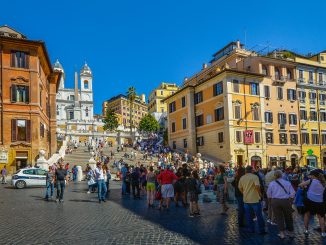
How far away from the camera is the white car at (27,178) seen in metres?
24.1

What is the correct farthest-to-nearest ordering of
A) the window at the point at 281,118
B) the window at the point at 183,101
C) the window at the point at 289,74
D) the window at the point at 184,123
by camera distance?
the window at the point at 183,101 → the window at the point at 184,123 → the window at the point at 289,74 → the window at the point at 281,118

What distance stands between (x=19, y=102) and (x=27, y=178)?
12.5m

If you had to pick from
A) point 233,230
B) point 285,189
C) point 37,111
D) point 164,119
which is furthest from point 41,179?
point 164,119

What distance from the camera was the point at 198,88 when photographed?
48250mm

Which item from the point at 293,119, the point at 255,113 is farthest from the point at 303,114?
the point at 255,113

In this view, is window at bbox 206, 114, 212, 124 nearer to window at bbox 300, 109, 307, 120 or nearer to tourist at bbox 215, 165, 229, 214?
window at bbox 300, 109, 307, 120

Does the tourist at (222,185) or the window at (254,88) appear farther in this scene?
the window at (254,88)

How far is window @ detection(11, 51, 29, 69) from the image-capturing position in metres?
34.7

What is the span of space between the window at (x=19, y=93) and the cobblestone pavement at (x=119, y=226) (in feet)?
68.2

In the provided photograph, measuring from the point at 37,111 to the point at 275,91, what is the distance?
95.6 ft

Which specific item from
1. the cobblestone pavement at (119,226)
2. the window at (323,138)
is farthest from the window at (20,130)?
the window at (323,138)

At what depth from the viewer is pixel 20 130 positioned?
34281 millimetres

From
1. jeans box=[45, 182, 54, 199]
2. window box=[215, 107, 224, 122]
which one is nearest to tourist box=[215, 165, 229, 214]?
jeans box=[45, 182, 54, 199]

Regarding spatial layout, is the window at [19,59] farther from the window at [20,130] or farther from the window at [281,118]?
the window at [281,118]
